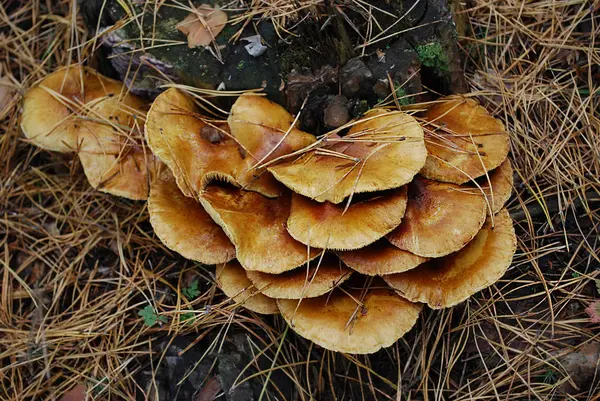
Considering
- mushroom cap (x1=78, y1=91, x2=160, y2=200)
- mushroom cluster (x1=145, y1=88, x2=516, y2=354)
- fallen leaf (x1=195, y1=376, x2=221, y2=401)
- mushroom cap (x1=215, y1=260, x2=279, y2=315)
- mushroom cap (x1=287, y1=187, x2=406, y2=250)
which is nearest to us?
mushroom cap (x1=287, y1=187, x2=406, y2=250)

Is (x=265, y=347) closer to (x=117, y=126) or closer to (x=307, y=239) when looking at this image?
(x=307, y=239)

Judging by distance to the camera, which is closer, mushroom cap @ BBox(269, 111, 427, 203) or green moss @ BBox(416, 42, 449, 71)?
mushroom cap @ BBox(269, 111, 427, 203)

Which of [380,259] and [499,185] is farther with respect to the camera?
[499,185]

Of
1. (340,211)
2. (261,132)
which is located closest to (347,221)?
(340,211)

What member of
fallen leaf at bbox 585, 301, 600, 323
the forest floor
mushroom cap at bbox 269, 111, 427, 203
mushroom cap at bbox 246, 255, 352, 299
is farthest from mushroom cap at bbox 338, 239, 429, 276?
fallen leaf at bbox 585, 301, 600, 323

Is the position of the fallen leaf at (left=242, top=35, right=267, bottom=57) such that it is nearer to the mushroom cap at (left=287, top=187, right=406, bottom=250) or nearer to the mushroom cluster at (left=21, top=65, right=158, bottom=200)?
the mushroom cluster at (left=21, top=65, right=158, bottom=200)

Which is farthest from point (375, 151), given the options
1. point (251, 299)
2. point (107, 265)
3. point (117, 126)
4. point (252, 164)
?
point (107, 265)

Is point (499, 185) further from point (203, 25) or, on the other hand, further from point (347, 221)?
point (203, 25)
